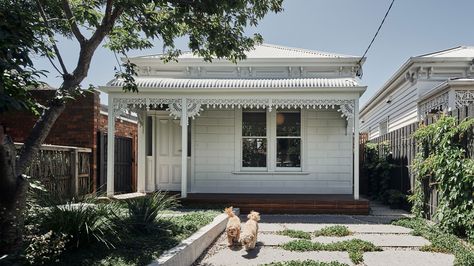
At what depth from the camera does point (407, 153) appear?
9.77 m

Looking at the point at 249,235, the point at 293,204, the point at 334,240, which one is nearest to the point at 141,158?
the point at 293,204

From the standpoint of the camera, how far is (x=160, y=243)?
206 inches

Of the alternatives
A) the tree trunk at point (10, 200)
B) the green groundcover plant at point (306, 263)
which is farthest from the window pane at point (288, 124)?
the tree trunk at point (10, 200)

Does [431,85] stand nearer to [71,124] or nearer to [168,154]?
[168,154]

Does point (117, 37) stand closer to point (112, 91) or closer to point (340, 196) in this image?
point (112, 91)

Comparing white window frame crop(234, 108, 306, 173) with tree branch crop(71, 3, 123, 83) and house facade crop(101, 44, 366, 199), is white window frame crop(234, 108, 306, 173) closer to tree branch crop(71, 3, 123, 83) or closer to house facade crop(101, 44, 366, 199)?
house facade crop(101, 44, 366, 199)

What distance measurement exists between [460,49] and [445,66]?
2776 millimetres

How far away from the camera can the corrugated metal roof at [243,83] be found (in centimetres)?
1020

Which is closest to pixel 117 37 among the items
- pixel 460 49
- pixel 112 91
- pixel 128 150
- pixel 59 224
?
pixel 112 91

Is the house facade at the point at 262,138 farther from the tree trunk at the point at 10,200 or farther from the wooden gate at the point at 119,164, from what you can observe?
the tree trunk at the point at 10,200

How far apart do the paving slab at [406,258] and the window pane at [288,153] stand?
558 cm

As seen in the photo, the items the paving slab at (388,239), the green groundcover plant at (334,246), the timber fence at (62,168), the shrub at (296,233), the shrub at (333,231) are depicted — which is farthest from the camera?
the timber fence at (62,168)

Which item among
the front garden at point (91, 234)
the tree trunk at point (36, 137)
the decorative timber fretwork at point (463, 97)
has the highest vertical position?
the decorative timber fretwork at point (463, 97)

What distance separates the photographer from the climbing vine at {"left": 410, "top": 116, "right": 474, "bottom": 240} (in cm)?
625
